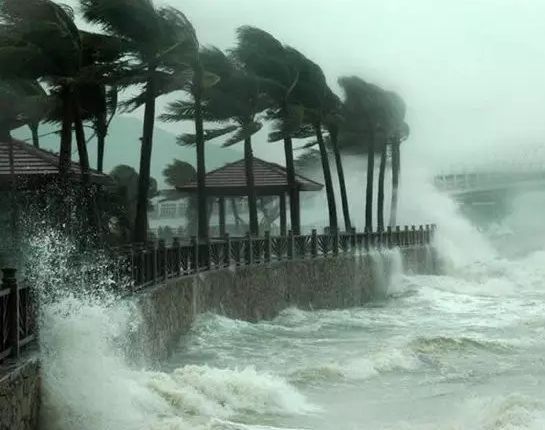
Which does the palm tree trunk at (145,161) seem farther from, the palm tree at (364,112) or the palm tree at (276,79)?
the palm tree at (364,112)

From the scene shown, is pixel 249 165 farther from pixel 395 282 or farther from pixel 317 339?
pixel 317 339

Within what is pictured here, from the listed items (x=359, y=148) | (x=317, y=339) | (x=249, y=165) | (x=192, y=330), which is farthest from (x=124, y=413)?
(x=359, y=148)

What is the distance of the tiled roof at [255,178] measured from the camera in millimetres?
34188

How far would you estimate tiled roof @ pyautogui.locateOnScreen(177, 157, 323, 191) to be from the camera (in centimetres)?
3419

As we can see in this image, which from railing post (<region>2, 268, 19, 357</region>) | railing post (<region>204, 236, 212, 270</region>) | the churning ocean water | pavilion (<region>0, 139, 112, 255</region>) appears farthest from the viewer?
pavilion (<region>0, 139, 112, 255</region>)

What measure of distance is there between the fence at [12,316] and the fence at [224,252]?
5080 mm

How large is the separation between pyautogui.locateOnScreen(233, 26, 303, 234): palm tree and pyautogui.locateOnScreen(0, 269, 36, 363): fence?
2463 cm

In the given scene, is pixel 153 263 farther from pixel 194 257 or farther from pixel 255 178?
pixel 255 178

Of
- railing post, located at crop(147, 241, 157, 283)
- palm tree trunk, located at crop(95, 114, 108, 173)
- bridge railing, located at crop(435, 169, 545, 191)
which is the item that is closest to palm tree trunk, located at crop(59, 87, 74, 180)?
palm tree trunk, located at crop(95, 114, 108, 173)

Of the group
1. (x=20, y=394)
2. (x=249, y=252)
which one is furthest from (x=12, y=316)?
(x=249, y=252)

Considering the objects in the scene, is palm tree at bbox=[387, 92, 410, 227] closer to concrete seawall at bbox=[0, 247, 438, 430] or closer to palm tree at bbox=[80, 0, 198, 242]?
concrete seawall at bbox=[0, 247, 438, 430]

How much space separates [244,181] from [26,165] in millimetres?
12962

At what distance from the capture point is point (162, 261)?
58.0 feet

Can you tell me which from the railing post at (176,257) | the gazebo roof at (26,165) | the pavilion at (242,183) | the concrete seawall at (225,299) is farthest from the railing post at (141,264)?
the pavilion at (242,183)
